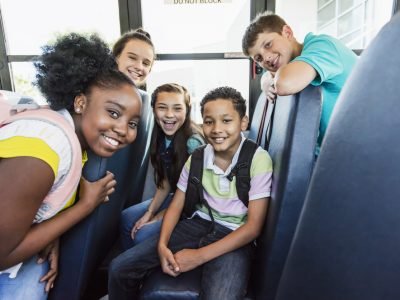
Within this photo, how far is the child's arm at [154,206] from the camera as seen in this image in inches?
53.8

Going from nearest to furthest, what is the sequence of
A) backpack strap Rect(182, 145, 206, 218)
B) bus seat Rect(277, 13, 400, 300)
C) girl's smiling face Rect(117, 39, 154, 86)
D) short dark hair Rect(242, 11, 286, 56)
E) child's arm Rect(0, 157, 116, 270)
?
bus seat Rect(277, 13, 400, 300) < child's arm Rect(0, 157, 116, 270) < backpack strap Rect(182, 145, 206, 218) < short dark hair Rect(242, 11, 286, 56) < girl's smiling face Rect(117, 39, 154, 86)

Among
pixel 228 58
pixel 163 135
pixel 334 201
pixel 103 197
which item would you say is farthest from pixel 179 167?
pixel 228 58

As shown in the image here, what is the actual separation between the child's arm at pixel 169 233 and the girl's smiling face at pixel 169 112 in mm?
523

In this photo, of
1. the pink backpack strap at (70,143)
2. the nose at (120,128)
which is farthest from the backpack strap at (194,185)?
the pink backpack strap at (70,143)

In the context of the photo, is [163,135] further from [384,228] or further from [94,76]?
[384,228]

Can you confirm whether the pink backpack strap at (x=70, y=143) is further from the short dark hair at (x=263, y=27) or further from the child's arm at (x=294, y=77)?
the short dark hair at (x=263, y=27)

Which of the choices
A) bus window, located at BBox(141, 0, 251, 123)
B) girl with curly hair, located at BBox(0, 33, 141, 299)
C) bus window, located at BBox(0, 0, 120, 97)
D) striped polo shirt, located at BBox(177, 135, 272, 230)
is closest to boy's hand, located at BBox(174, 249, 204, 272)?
striped polo shirt, located at BBox(177, 135, 272, 230)

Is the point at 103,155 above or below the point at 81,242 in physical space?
above

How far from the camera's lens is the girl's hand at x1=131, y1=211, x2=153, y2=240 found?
4.43 ft

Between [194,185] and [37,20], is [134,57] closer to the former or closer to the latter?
[194,185]

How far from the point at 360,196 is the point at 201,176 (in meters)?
0.71

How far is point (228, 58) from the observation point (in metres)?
2.48

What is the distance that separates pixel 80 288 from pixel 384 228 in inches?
35.4

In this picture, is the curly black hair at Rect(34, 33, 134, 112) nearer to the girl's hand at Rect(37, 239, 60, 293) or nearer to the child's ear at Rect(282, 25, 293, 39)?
the girl's hand at Rect(37, 239, 60, 293)
